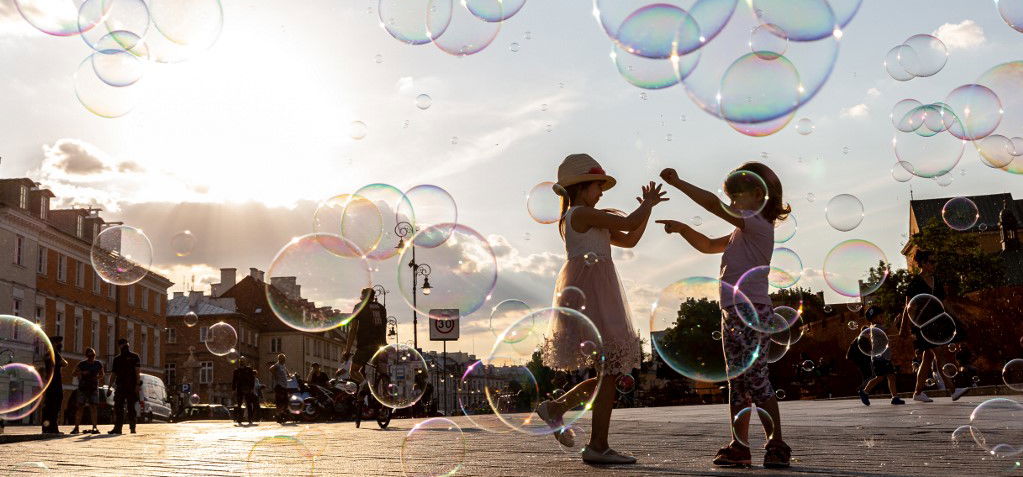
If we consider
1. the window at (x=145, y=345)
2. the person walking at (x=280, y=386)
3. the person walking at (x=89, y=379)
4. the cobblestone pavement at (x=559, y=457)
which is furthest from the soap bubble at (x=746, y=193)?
the window at (x=145, y=345)

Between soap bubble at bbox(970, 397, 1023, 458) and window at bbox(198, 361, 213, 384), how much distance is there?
2754 inches

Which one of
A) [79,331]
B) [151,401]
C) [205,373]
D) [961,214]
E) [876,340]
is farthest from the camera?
[205,373]

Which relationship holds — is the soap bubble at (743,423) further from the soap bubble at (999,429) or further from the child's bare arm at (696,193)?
the soap bubble at (999,429)

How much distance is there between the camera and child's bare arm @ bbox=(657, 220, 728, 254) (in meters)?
5.79

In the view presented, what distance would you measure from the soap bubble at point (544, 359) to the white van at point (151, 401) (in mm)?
29321

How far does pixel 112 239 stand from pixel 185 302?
67.8m

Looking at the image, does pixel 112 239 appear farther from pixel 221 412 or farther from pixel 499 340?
pixel 221 412

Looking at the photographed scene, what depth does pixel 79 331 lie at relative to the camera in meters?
52.1

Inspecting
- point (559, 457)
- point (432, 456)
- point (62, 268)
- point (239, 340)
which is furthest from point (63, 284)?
point (559, 457)

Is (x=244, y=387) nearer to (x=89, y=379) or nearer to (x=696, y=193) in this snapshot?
(x=89, y=379)

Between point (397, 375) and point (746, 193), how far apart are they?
7.72 meters

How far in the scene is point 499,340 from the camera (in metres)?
6.62

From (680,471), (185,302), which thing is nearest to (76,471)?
(680,471)

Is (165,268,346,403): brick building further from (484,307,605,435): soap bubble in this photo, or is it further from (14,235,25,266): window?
(484,307,605,435): soap bubble
